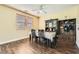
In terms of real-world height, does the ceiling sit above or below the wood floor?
above

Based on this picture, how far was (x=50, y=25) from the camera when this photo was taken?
2756 millimetres

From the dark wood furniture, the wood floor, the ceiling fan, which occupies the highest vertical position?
the ceiling fan

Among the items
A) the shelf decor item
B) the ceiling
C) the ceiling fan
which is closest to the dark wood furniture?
the shelf decor item

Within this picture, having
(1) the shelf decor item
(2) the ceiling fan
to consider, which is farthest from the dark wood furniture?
(2) the ceiling fan

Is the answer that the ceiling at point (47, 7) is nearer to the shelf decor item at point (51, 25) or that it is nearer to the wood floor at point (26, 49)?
the shelf decor item at point (51, 25)

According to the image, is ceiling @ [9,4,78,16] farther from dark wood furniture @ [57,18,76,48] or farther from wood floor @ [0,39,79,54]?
wood floor @ [0,39,79,54]

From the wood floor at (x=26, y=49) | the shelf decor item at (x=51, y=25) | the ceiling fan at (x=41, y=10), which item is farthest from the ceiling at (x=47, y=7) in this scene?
the wood floor at (x=26, y=49)

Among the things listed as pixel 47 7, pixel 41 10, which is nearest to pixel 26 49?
pixel 41 10

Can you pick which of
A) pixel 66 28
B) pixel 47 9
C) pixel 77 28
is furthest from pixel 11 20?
pixel 77 28

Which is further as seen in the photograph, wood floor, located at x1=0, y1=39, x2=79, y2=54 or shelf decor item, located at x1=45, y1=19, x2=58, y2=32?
shelf decor item, located at x1=45, y1=19, x2=58, y2=32

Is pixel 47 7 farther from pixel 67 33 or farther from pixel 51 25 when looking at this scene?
pixel 67 33

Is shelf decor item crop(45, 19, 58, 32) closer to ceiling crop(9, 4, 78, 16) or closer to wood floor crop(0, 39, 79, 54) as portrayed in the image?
ceiling crop(9, 4, 78, 16)
